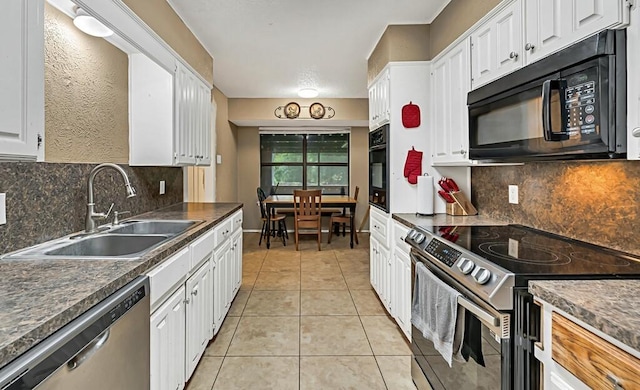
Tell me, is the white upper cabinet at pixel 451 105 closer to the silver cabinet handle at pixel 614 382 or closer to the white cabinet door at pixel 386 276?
the white cabinet door at pixel 386 276

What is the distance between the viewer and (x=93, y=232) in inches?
74.1

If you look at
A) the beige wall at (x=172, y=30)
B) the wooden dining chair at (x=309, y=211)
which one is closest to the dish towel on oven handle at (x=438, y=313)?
the beige wall at (x=172, y=30)

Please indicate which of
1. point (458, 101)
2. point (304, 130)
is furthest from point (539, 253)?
point (304, 130)

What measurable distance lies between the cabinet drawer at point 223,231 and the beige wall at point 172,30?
4.73 feet

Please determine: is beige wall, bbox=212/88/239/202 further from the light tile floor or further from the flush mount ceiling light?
the flush mount ceiling light

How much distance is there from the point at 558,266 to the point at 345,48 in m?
3.02

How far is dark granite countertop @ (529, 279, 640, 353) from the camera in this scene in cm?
77

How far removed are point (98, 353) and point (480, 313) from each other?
128cm

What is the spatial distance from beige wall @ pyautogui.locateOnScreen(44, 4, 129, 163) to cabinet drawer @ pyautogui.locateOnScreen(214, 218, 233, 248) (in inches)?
33.7

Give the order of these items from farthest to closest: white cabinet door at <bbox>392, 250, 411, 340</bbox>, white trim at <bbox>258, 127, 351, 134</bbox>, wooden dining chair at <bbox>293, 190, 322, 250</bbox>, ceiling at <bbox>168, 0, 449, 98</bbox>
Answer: white trim at <bbox>258, 127, 351, 134</bbox> < wooden dining chair at <bbox>293, 190, 322, 250</bbox> < ceiling at <bbox>168, 0, 449, 98</bbox> < white cabinet door at <bbox>392, 250, 411, 340</bbox>

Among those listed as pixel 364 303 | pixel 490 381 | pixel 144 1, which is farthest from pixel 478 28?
pixel 364 303

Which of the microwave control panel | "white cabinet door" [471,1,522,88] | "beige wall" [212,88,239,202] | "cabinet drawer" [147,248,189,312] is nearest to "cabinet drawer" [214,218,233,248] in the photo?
"cabinet drawer" [147,248,189,312]

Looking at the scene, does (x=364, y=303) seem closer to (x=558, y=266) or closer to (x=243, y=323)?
(x=243, y=323)

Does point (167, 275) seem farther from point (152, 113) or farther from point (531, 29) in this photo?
point (531, 29)
